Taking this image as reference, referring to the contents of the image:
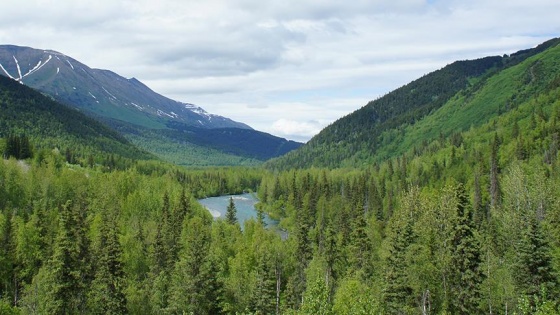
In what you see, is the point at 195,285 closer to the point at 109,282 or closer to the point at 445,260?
the point at 109,282

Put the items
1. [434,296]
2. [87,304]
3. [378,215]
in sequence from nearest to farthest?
[434,296] → [87,304] → [378,215]

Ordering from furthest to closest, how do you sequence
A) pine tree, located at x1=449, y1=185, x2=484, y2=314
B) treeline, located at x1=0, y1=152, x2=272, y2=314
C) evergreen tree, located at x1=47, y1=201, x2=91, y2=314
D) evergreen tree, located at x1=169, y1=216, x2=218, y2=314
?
evergreen tree, located at x1=169, y1=216, x2=218, y2=314, treeline, located at x1=0, y1=152, x2=272, y2=314, evergreen tree, located at x1=47, y1=201, x2=91, y2=314, pine tree, located at x1=449, y1=185, x2=484, y2=314

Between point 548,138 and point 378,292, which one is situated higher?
point 548,138

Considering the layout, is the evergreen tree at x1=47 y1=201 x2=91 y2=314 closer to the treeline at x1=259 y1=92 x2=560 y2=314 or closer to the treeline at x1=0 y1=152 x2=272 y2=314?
the treeline at x1=0 y1=152 x2=272 y2=314

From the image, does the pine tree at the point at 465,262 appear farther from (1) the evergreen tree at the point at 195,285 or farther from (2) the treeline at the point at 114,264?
(1) the evergreen tree at the point at 195,285

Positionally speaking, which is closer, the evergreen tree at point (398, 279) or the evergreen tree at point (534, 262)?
the evergreen tree at point (534, 262)

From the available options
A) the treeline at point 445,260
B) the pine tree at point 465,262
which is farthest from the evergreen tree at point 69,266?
the pine tree at point 465,262

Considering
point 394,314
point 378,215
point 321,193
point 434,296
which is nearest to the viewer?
point 394,314

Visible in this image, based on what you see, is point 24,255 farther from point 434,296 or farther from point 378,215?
point 378,215

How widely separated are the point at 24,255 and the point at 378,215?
316 feet

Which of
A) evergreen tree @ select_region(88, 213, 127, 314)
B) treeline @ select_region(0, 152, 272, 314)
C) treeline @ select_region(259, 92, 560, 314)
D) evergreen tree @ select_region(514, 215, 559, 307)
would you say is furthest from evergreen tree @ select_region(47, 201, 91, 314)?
evergreen tree @ select_region(514, 215, 559, 307)

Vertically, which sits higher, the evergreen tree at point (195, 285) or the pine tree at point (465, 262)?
the pine tree at point (465, 262)

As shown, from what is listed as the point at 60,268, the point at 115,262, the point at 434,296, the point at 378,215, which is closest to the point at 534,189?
the point at 378,215

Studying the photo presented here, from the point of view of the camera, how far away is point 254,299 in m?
66.9
